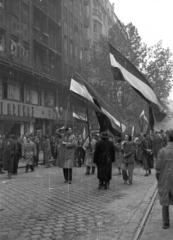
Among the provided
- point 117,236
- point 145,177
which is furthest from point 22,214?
point 145,177

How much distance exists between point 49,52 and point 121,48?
7460mm

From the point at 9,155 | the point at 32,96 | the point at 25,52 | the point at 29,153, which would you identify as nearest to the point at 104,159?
the point at 9,155

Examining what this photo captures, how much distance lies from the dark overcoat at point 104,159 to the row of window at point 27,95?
53.4 feet

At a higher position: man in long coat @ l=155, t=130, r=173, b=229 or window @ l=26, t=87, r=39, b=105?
window @ l=26, t=87, r=39, b=105

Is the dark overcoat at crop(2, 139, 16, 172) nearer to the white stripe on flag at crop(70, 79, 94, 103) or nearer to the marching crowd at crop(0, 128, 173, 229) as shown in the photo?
the marching crowd at crop(0, 128, 173, 229)

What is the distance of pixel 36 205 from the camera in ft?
23.4

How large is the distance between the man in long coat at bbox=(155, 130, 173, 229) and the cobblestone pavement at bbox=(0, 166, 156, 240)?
51 cm

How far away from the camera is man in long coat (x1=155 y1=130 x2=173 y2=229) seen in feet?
17.7

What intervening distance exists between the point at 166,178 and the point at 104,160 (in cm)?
399

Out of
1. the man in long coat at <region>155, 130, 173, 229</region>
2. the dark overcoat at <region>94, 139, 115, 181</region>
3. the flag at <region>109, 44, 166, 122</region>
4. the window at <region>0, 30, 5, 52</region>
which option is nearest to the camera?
the man in long coat at <region>155, 130, 173, 229</region>

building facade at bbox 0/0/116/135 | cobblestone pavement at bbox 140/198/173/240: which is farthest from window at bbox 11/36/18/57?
cobblestone pavement at bbox 140/198/173/240

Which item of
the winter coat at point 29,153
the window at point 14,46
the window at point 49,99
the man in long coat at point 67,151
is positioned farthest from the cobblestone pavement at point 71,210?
the window at point 49,99

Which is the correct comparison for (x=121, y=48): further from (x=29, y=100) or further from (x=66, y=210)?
(x=66, y=210)

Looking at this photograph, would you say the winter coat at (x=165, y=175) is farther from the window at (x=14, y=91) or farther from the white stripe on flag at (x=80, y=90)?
the window at (x=14, y=91)
